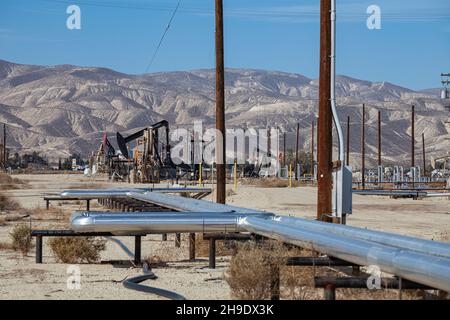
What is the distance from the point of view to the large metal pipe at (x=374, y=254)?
7266mm

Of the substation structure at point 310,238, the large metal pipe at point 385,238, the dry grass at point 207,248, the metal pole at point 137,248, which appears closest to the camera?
the substation structure at point 310,238

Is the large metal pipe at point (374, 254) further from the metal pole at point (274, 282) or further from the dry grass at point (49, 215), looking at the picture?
the dry grass at point (49, 215)

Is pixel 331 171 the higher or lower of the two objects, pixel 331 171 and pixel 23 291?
the higher

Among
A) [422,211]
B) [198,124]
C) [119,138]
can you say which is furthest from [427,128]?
[422,211]

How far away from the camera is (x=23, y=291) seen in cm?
1041

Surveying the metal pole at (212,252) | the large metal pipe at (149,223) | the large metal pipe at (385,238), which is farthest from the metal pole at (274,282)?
the metal pole at (212,252)

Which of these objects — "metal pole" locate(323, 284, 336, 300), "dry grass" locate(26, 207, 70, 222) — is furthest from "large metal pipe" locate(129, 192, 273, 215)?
"metal pole" locate(323, 284, 336, 300)

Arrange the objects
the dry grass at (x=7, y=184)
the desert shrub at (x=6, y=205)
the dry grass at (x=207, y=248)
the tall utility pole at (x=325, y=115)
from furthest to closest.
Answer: the dry grass at (x=7, y=184)
the desert shrub at (x=6, y=205)
the dry grass at (x=207, y=248)
the tall utility pole at (x=325, y=115)

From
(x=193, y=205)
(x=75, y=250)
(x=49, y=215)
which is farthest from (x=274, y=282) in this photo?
(x=49, y=215)

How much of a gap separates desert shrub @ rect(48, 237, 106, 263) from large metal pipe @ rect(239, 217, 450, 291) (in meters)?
3.45

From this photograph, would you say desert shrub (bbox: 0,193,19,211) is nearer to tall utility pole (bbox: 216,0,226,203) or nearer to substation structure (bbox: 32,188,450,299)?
tall utility pole (bbox: 216,0,226,203)

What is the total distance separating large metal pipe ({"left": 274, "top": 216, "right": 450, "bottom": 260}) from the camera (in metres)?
9.05

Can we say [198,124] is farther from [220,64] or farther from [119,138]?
[220,64]

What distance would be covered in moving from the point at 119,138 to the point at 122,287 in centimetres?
7061
